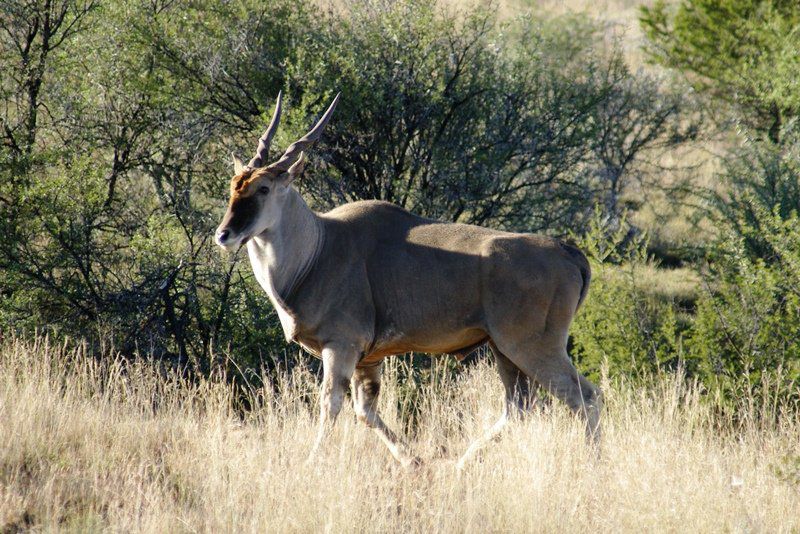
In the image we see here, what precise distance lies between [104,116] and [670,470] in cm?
955

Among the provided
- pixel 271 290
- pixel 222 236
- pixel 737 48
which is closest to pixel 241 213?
pixel 222 236

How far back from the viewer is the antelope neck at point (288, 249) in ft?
25.4

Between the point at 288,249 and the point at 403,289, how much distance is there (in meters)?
0.93

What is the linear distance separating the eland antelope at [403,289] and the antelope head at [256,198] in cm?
1

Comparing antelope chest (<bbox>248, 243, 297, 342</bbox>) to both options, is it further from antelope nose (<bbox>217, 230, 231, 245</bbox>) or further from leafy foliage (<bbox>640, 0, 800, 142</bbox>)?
leafy foliage (<bbox>640, 0, 800, 142</bbox>)

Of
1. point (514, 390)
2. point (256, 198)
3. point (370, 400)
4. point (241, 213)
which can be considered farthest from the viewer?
point (514, 390)

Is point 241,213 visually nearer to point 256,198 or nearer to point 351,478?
point 256,198

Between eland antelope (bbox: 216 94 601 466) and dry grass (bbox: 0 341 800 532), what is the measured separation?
16.6 inches

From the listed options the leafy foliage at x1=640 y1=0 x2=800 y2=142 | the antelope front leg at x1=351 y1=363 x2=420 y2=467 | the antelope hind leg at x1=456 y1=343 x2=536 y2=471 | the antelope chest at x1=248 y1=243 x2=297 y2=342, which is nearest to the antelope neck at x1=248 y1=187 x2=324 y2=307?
the antelope chest at x1=248 y1=243 x2=297 y2=342

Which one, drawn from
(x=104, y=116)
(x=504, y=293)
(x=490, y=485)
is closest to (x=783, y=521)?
(x=490, y=485)

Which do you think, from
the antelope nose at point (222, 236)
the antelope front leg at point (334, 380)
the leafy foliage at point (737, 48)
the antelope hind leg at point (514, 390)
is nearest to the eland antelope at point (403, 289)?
the antelope front leg at point (334, 380)

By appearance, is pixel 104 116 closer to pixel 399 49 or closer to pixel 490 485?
pixel 399 49

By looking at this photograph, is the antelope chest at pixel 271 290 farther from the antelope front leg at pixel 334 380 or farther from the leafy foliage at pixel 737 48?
the leafy foliage at pixel 737 48

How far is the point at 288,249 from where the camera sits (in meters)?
7.77
